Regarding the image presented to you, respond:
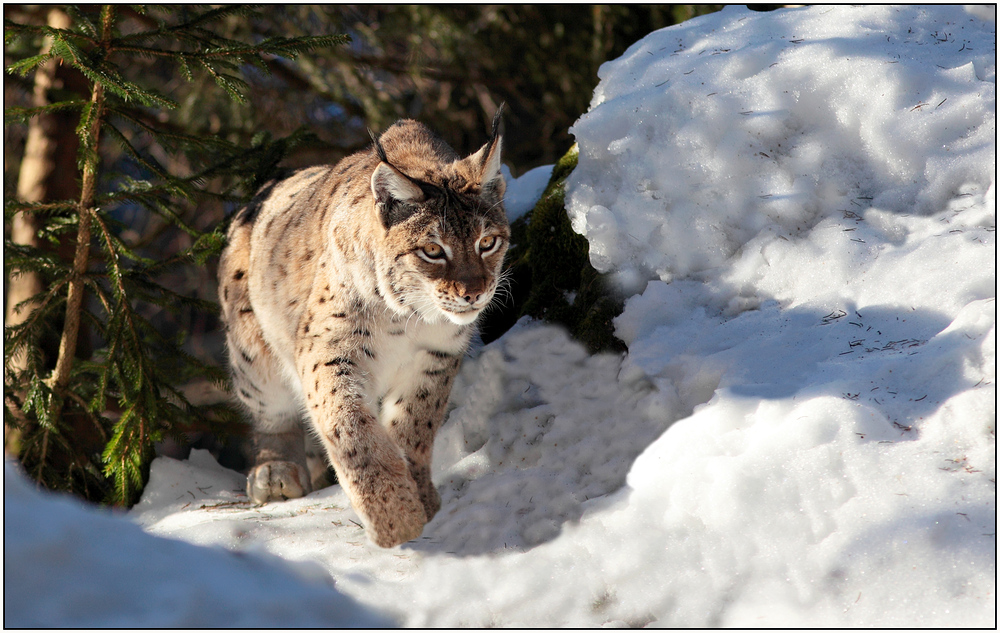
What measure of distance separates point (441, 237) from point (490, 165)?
0.52 m

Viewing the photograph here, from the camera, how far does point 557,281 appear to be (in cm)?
481

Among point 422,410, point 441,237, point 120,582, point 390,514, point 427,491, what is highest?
point 441,237

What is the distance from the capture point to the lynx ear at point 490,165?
3.78m

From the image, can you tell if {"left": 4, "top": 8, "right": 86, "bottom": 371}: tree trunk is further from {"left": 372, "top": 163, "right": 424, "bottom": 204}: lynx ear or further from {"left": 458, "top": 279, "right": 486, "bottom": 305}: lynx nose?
{"left": 458, "top": 279, "right": 486, "bottom": 305}: lynx nose

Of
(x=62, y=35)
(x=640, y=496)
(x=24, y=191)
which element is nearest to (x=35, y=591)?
(x=640, y=496)

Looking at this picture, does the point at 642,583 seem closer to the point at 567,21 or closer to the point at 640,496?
the point at 640,496

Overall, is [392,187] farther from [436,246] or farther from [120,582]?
[120,582]

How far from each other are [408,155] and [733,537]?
2.69 m

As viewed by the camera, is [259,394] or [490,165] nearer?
[490,165]

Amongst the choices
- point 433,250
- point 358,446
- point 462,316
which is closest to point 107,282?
point 358,446

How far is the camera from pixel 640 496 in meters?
2.96

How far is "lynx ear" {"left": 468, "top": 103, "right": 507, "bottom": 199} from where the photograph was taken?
3781 mm

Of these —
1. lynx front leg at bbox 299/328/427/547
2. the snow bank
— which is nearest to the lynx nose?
lynx front leg at bbox 299/328/427/547

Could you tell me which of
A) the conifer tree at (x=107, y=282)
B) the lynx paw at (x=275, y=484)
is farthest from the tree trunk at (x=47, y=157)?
the lynx paw at (x=275, y=484)
